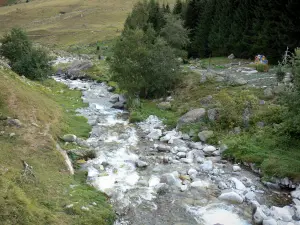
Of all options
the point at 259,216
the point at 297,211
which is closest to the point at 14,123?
the point at 259,216

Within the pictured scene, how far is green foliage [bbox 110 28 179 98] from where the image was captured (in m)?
34.8

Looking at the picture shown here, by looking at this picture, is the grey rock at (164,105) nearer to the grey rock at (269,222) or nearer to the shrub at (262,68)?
the shrub at (262,68)

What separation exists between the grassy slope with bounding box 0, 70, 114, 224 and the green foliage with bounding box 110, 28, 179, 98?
32.8 feet

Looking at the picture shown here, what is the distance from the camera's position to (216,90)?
32.6m

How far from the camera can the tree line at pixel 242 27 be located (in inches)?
1606

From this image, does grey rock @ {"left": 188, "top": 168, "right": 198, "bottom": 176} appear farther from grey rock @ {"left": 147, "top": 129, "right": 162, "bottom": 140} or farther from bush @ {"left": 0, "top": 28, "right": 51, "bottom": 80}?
bush @ {"left": 0, "top": 28, "right": 51, "bottom": 80}

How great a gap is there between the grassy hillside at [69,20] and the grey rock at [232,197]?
310 feet

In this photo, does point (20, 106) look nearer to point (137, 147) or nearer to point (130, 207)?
point (137, 147)

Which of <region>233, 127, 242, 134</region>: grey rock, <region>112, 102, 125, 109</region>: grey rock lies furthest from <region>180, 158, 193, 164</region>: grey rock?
<region>112, 102, 125, 109</region>: grey rock

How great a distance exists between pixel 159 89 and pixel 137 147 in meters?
13.8

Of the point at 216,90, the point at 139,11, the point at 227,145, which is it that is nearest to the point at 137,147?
the point at 227,145

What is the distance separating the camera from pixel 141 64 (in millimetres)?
35219

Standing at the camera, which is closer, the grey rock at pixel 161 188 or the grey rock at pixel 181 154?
the grey rock at pixel 161 188

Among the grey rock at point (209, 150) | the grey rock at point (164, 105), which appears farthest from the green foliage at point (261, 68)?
the grey rock at point (209, 150)
